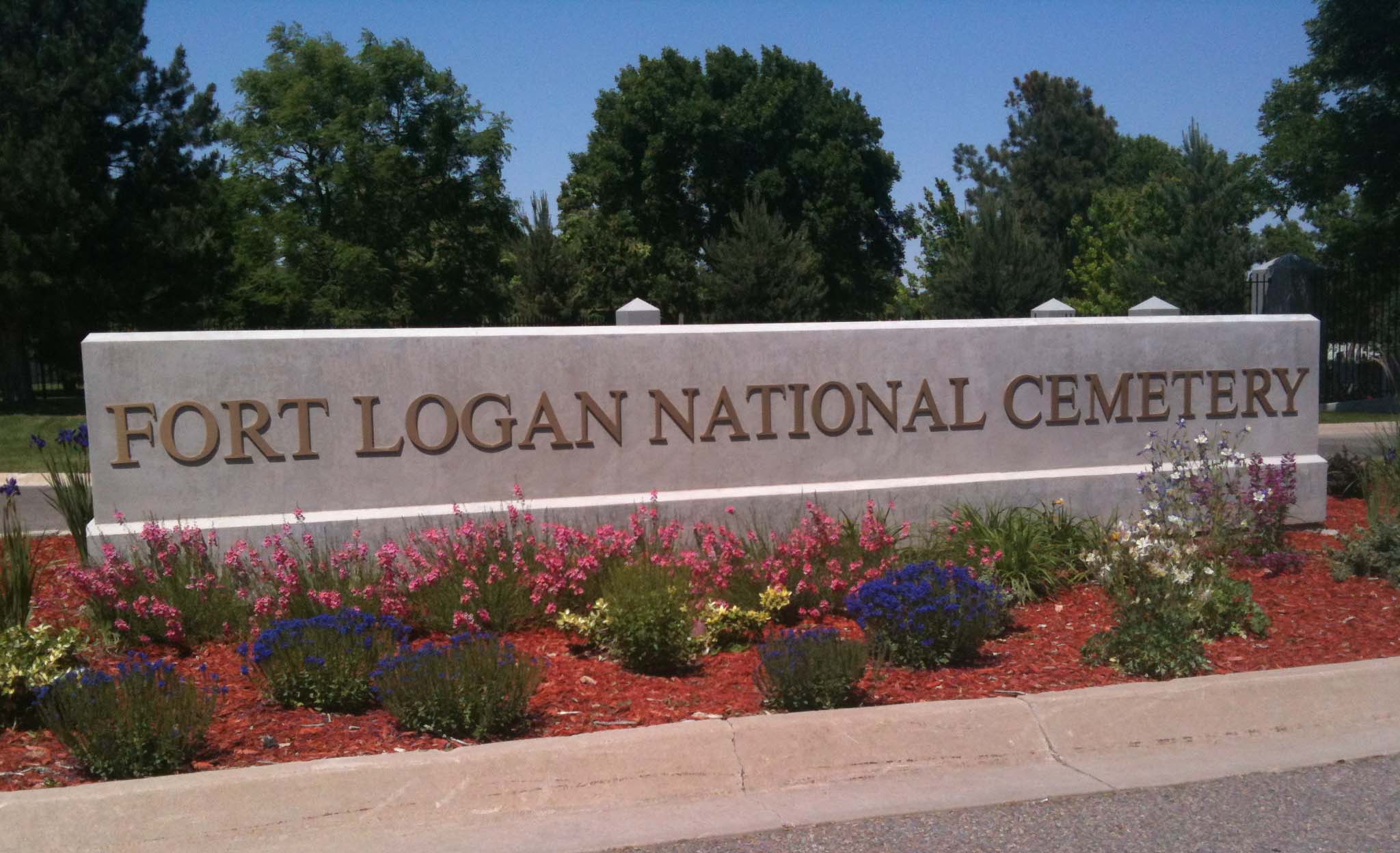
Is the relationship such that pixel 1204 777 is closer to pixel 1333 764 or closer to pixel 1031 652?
pixel 1333 764

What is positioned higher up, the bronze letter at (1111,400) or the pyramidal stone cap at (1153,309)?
the pyramidal stone cap at (1153,309)

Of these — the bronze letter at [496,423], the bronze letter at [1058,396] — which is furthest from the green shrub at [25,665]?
the bronze letter at [1058,396]

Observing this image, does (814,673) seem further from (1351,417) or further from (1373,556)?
(1351,417)

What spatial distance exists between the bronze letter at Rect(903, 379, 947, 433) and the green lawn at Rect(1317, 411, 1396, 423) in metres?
15.1

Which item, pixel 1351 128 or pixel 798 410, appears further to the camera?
pixel 1351 128

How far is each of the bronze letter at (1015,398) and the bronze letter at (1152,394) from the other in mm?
936

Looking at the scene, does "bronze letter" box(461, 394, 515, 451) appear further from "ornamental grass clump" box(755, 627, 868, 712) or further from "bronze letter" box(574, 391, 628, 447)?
"ornamental grass clump" box(755, 627, 868, 712)

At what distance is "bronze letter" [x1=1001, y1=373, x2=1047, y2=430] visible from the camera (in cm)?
963

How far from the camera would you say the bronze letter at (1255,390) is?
10.3m

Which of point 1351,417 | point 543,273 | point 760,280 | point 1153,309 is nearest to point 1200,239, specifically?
point 1351,417

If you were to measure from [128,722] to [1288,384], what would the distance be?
9016mm

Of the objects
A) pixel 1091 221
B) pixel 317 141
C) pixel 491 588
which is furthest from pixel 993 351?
pixel 1091 221

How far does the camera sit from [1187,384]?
10070 mm

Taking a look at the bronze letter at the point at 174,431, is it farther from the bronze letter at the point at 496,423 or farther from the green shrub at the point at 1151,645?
the green shrub at the point at 1151,645
